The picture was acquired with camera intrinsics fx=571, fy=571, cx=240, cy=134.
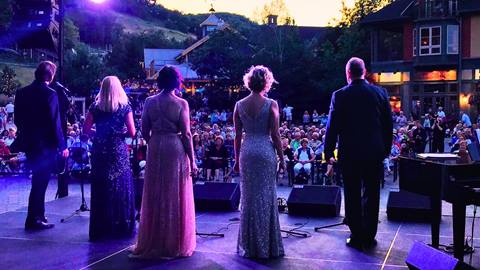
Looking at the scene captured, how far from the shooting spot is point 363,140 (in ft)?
19.6

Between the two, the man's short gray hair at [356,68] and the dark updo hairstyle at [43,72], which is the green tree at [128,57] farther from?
the man's short gray hair at [356,68]

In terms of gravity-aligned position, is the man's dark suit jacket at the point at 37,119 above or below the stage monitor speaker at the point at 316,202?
above

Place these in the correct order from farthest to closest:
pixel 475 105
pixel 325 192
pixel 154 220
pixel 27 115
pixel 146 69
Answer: pixel 146 69, pixel 475 105, pixel 325 192, pixel 27 115, pixel 154 220

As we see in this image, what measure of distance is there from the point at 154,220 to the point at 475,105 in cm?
3301

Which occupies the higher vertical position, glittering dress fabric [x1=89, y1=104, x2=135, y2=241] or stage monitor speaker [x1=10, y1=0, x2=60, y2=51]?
stage monitor speaker [x1=10, y1=0, x2=60, y2=51]

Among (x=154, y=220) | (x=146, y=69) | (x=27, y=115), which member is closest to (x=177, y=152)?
(x=154, y=220)

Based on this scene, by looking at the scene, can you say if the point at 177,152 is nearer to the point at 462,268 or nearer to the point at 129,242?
the point at 129,242

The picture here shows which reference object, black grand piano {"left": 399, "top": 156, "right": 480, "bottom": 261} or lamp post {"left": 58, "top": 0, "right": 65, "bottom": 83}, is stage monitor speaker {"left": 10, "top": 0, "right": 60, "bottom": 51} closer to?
lamp post {"left": 58, "top": 0, "right": 65, "bottom": 83}

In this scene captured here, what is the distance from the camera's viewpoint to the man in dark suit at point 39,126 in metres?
7.19

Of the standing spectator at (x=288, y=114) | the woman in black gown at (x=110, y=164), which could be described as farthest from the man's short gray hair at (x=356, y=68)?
the standing spectator at (x=288, y=114)

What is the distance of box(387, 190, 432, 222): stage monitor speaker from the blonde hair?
390 cm

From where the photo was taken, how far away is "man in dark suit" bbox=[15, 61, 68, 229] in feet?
23.6

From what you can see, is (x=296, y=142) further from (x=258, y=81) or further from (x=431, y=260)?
(x=431, y=260)

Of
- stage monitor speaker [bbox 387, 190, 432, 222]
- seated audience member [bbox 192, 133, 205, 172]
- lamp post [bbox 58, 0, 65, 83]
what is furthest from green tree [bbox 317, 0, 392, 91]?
stage monitor speaker [bbox 387, 190, 432, 222]
